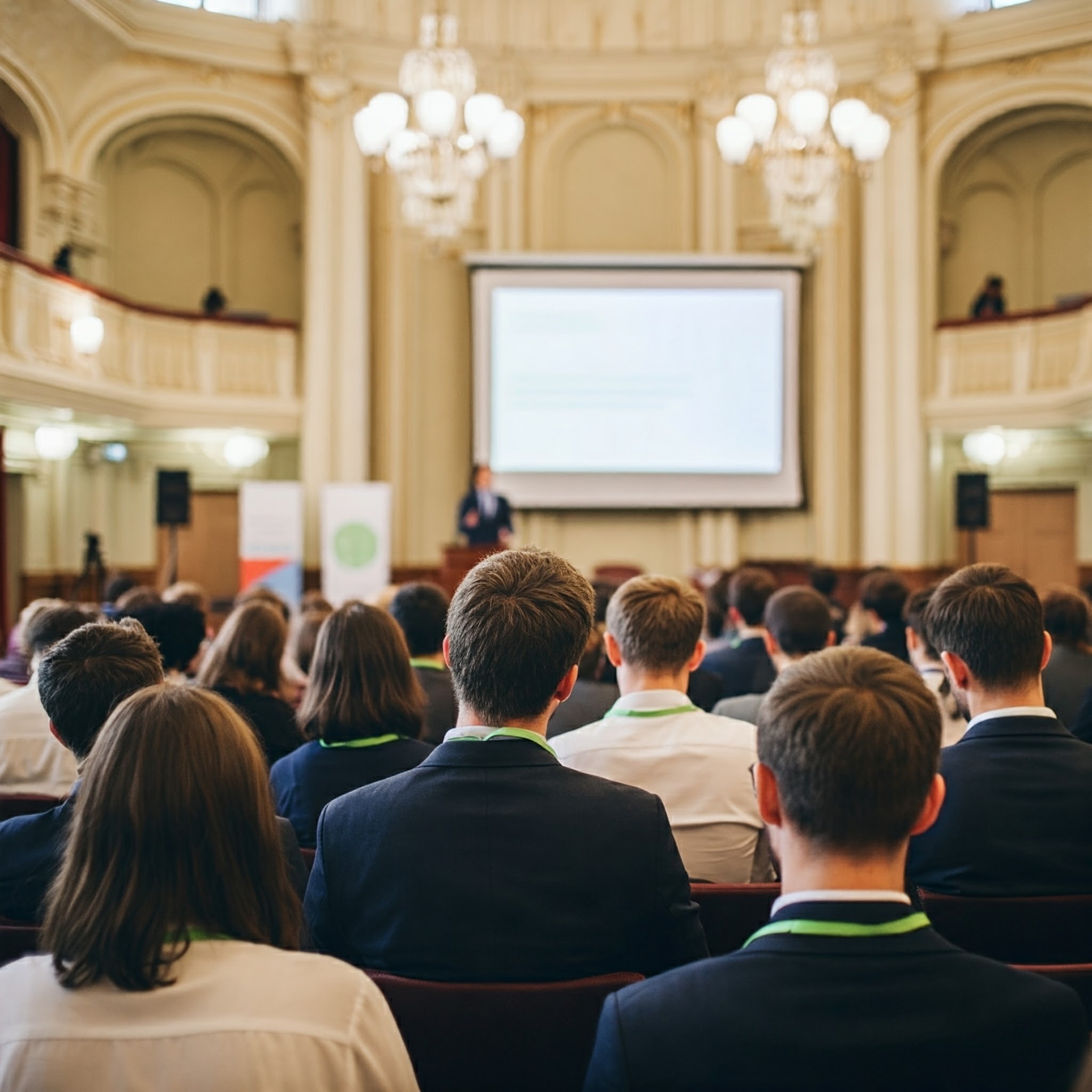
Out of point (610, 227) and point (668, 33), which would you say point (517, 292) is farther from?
point (668, 33)

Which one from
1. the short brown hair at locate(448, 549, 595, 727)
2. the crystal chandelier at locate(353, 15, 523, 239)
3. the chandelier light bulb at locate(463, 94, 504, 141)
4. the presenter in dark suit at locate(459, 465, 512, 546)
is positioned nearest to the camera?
the short brown hair at locate(448, 549, 595, 727)

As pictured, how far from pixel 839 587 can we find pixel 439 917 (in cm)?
1153

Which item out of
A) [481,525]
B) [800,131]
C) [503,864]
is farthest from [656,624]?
[481,525]

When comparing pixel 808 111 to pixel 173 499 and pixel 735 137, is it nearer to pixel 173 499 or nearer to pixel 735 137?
A: pixel 735 137

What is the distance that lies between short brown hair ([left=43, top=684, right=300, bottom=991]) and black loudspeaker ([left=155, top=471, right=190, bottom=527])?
1059 cm

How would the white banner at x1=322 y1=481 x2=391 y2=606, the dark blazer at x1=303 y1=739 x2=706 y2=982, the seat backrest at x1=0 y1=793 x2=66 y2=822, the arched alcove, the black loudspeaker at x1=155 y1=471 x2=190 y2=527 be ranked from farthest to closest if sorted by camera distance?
the arched alcove
the white banner at x1=322 y1=481 x2=391 y2=606
the black loudspeaker at x1=155 y1=471 x2=190 y2=527
the seat backrest at x1=0 y1=793 x2=66 y2=822
the dark blazer at x1=303 y1=739 x2=706 y2=982

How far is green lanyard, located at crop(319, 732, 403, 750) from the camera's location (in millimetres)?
2932

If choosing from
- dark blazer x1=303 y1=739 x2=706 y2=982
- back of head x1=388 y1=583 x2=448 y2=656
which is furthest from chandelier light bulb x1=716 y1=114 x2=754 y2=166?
dark blazer x1=303 y1=739 x2=706 y2=982

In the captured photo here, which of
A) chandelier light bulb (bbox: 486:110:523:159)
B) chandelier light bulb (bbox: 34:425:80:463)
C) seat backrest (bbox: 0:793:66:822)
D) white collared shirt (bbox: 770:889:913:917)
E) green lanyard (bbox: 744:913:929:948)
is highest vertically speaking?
chandelier light bulb (bbox: 486:110:523:159)

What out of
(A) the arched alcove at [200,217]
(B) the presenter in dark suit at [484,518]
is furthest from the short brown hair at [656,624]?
(A) the arched alcove at [200,217]

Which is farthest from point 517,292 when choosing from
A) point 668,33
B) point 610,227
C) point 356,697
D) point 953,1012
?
point 953,1012

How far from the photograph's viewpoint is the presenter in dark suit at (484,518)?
10.3 m

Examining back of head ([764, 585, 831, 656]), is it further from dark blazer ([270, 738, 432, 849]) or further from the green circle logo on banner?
the green circle logo on banner

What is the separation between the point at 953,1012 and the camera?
123 cm
